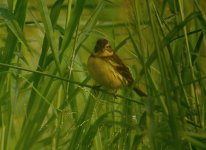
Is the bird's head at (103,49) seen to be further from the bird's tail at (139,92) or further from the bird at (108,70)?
the bird's tail at (139,92)

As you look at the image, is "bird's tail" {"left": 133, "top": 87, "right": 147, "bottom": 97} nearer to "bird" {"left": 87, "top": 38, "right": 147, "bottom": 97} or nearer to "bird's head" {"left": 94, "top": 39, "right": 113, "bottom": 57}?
"bird" {"left": 87, "top": 38, "right": 147, "bottom": 97}

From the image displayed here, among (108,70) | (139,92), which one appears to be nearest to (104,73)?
(108,70)

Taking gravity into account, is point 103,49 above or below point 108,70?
above

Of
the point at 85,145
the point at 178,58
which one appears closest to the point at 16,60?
the point at 85,145

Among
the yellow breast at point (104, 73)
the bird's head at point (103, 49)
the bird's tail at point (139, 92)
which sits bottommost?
the bird's tail at point (139, 92)

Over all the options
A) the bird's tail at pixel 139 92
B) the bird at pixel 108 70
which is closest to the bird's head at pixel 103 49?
the bird at pixel 108 70

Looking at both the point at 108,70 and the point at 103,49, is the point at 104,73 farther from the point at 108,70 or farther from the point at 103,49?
the point at 103,49

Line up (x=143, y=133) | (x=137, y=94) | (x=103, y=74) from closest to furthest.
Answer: (x=143, y=133)
(x=103, y=74)
(x=137, y=94)

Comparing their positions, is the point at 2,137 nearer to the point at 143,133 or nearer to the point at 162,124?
the point at 162,124
